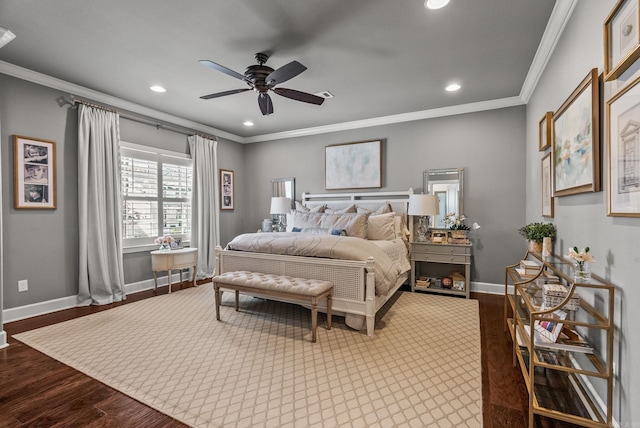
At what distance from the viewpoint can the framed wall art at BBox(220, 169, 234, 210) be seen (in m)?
6.14

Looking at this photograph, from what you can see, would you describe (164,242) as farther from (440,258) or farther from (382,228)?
(440,258)

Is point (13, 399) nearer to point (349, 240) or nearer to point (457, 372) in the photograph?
point (349, 240)

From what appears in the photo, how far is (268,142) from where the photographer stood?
6.50 m

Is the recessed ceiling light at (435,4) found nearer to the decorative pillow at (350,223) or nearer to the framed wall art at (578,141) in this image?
the framed wall art at (578,141)

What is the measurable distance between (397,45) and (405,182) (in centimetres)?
253

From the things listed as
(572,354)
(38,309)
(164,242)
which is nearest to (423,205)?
(572,354)

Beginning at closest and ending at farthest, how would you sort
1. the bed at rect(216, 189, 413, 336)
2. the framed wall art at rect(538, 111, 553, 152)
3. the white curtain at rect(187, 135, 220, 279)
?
the framed wall art at rect(538, 111, 553, 152) → the bed at rect(216, 189, 413, 336) → the white curtain at rect(187, 135, 220, 279)

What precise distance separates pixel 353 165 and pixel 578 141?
142 inches

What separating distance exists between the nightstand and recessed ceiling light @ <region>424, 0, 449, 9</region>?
3018 mm

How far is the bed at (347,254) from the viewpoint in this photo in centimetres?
308

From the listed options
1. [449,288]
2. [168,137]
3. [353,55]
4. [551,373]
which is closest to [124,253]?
[168,137]

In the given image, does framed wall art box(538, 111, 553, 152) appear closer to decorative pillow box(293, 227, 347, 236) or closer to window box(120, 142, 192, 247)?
decorative pillow box(293, 227, 347, 236)

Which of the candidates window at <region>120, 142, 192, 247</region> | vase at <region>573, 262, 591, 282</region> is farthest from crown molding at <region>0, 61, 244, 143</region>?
vase at <region>573, 262, 591, 282</region>

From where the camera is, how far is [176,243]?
4.97 m
